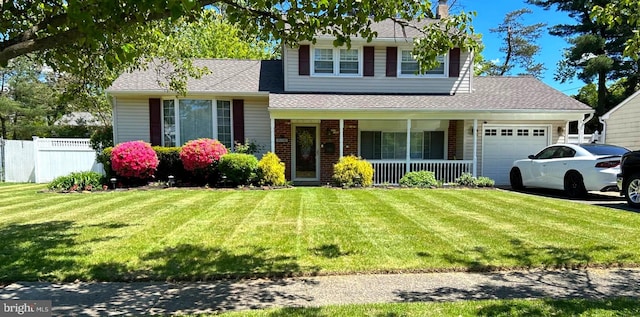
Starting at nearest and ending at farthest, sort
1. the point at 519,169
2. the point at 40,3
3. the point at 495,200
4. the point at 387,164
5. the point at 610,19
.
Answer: the point at 40,3
the point at 610,19
the point at 495,200
the point at 519,169
the point at 387,164

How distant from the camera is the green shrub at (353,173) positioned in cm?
1208

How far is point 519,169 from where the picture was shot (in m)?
11.9

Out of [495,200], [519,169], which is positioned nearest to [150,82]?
[495,200]

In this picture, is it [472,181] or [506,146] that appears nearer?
[472,181]

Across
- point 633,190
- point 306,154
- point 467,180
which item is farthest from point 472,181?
point 306,154

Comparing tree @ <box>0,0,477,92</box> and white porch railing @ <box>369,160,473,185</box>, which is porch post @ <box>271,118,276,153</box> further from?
tree @ <box>0,0,477,92</box>

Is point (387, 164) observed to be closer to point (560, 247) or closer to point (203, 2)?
point (560, 247)

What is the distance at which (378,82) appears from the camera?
1460 cm

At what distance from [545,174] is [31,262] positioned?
40.0 ft

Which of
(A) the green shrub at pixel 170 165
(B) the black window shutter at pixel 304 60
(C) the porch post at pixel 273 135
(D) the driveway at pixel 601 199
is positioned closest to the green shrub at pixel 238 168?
(C) the porch post at pixel 273 135

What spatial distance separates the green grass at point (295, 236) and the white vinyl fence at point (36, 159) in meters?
6.66

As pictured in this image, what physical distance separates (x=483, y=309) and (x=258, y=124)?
39.0ft

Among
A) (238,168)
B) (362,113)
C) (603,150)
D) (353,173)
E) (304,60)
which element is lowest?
(353,173)

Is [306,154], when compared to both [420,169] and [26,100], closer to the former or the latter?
[420,169]
